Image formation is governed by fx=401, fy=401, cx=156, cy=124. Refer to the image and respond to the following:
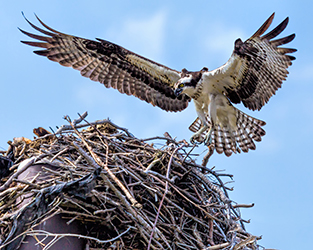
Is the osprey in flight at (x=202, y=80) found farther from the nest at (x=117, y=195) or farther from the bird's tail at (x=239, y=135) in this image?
the nest at (x=117, y=195)

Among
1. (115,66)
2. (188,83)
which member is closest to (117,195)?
(188,83)

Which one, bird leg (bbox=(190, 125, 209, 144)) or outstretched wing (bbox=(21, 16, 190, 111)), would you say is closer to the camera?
outstretched wing (bbox=(21, 16, 190, 111))

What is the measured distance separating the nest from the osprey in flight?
159cm

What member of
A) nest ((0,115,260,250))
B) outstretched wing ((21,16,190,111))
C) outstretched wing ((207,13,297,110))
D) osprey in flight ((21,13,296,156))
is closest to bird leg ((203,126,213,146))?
osprey in flight ((21,13,296,156))

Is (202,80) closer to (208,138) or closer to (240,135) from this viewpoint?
(208,138)

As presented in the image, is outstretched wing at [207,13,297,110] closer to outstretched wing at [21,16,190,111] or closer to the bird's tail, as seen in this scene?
the bird's tail

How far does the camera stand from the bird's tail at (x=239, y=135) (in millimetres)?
6340

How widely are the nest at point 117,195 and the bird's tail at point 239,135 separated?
1.76 m

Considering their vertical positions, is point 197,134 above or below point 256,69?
below

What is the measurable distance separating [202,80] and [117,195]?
3.08 meters

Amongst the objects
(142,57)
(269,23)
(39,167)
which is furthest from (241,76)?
(39,167)

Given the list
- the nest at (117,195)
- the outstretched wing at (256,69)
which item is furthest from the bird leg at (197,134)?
the nest at (117,195)

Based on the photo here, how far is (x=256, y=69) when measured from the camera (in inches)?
218

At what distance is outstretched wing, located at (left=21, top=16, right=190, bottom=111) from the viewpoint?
5980mm
